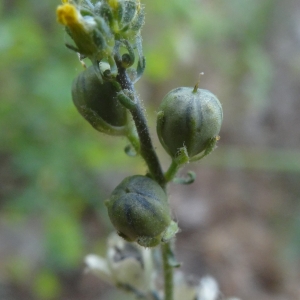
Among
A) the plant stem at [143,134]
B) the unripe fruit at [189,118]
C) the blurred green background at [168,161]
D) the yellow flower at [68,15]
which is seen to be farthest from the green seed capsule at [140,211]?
the blurred green background at [168,161]

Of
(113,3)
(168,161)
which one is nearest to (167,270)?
(113,3)

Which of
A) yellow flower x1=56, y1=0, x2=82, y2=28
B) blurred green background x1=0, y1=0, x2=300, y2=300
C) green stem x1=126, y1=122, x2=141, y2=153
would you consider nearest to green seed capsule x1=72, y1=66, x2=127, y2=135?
green stem x1=126, y1=122, x2=141, y2=153

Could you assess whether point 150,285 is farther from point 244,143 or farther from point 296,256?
point 244,143

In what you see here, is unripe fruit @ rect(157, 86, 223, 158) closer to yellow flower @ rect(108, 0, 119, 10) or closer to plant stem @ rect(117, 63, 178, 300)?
plant stem @ rect(117, 63, 178, 300)

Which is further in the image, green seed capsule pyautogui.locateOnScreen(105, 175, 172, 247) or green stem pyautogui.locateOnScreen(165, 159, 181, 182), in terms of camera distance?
green stem pyautogui.locateOnScreen(165, 159, 181, 182)

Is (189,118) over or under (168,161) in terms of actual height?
under

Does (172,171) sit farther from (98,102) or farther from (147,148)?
(98,102)
